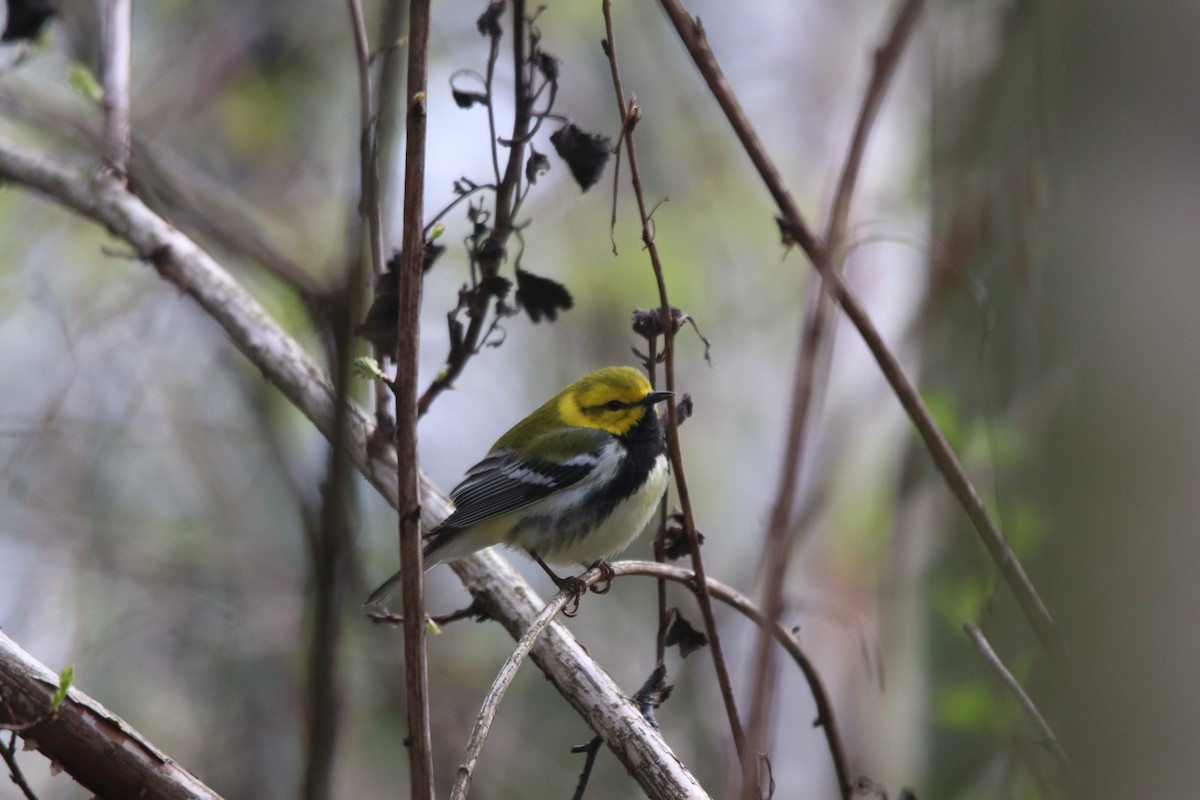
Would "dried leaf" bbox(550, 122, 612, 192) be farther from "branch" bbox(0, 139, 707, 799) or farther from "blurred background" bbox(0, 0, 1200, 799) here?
"branch" bbox(0, 139, 707, 799)

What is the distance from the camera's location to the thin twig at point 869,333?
1.99 m

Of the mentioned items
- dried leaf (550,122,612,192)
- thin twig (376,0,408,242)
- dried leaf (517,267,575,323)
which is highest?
dried leaf (550,122,612,192)

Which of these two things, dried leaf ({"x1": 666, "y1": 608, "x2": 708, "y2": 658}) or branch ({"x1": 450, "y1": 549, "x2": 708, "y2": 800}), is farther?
dried leaf ({"x1": 666, "y1": 608, "x2": 708, "y2": 658})

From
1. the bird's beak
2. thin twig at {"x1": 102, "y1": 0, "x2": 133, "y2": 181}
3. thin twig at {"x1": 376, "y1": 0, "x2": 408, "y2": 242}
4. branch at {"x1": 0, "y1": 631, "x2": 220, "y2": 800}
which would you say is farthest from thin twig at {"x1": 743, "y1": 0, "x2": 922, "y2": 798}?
thin twig at {"x1": 102, "y1": 0, "x2": 133, "y2": 181}

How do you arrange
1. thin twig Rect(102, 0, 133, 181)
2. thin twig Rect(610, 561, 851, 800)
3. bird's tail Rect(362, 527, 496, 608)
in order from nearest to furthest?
1. thin twig Rect(610, 561, 851, 800)
2. bird's tail Rect(362, 527, 496, 608)
3. thin twig Rect(102, 0, 133, 181)

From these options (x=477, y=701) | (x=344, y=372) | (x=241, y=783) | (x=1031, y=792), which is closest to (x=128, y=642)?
(x=241, y=783)

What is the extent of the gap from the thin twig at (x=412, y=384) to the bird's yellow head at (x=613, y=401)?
2401mm

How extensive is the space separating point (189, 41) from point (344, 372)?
19.8 ft

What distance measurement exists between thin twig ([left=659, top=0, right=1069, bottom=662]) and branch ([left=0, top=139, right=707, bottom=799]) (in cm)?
77

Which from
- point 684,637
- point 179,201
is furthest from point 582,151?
point 179,201

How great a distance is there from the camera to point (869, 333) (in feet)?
7.07

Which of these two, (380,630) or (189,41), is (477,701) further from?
(189,41)

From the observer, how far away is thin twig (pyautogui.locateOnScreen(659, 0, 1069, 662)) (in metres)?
1.99

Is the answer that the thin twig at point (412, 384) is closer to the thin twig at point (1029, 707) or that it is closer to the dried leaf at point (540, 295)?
the thin twig at point (1029, 707)
